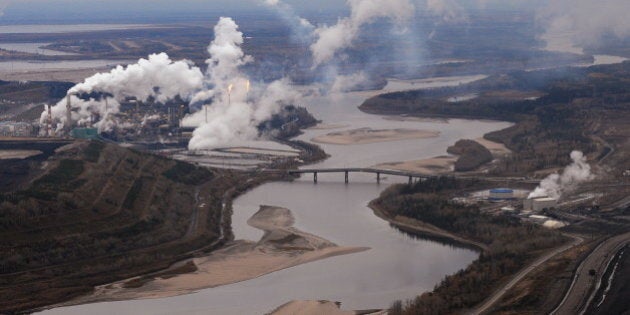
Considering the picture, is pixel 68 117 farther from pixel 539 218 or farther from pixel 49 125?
pixel 539 218

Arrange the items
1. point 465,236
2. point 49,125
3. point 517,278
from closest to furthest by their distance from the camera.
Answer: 1. point 517,278
2. point 465,236
3. point 49,125

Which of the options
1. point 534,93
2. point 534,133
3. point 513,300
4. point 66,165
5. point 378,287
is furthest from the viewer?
point 534,93

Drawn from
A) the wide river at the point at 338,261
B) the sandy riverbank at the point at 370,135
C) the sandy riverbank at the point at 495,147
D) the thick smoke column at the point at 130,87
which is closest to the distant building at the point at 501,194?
the wide river at the point at 338,261

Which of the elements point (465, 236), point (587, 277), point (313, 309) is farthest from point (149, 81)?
point (587, 277)

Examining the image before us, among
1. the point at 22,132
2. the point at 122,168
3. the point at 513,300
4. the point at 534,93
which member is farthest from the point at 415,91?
the point at 513,300

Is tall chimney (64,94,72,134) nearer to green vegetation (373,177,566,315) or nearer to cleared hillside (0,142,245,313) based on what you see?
cleared hillside (0,142,245,313)

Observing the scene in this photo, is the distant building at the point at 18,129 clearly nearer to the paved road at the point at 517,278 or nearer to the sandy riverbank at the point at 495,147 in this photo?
the sandy riverbank at the point at 495,147

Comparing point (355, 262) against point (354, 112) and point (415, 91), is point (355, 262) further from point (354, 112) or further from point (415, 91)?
point (415, 91)

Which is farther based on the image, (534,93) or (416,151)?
(534,93)
